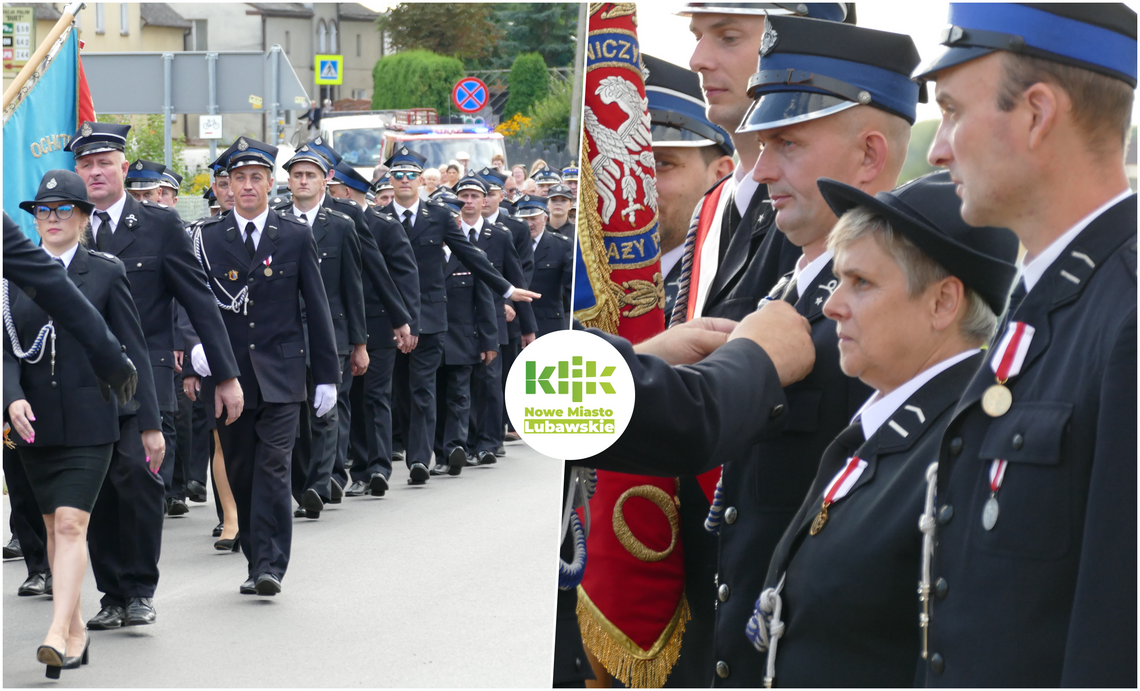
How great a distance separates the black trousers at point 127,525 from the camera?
18.2 feet

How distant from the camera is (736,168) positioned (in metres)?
2.30

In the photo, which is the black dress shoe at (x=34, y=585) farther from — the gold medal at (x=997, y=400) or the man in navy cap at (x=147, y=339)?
the gold medal at (x=997, y=400)

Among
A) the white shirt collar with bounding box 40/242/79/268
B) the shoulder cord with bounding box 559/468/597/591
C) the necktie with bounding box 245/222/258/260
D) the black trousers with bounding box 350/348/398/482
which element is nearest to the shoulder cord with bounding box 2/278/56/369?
the white shirt collar with bounding box 40/242/79/268

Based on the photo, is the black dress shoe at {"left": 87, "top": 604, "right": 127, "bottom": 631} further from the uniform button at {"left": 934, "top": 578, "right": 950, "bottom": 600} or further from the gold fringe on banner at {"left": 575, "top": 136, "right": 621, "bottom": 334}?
the uniform button at {"left": 934, "top": 578, "right": 950, "bottom": 600}

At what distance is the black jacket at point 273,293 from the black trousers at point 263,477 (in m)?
0.15

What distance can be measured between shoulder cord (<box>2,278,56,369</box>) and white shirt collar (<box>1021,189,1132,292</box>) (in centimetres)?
436

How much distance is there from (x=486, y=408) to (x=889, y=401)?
30.0 feet

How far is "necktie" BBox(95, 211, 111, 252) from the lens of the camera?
6.31 meters

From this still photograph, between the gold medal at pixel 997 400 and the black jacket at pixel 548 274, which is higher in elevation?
the gold medal at pixel 997 400

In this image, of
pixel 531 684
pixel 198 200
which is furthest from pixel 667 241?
pixel 198 200

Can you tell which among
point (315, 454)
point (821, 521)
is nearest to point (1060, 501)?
point (821, 521)

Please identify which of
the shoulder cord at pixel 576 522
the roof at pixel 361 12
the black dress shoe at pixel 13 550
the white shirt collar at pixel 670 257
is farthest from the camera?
the black dress shoe at pixel 13 550

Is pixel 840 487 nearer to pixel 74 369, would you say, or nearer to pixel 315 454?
pixel 74 369

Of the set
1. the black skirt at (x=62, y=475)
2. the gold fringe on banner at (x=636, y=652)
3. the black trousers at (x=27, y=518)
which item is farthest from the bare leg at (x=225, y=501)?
the gold fringe on banner at (x=636, y=652)
